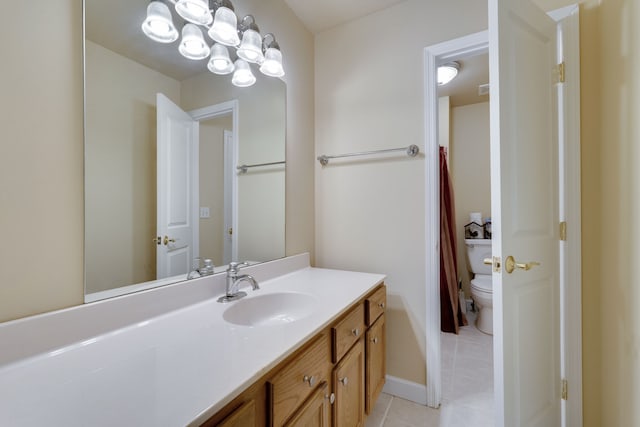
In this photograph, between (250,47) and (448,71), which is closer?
(250,47)

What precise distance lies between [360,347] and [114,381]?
95 centimetres

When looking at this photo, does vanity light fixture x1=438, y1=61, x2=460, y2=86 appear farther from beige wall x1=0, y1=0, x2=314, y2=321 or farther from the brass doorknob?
beige wall x1=0, y1=0, x2=314, y2=321

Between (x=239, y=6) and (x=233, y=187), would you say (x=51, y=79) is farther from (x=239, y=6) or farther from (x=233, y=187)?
(x=239, y=6)

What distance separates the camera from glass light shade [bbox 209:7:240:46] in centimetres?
115

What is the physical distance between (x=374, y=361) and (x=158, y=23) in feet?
5.94

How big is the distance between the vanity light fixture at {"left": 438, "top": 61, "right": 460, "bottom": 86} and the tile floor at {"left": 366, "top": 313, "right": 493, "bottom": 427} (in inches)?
94.7

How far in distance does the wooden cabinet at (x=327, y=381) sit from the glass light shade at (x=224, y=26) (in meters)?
1.33

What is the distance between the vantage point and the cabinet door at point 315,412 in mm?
781

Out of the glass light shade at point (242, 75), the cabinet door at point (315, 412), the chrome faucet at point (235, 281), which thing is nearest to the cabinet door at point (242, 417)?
the cabinet door at point (315, 412)

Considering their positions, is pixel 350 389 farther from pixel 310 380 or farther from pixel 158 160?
pixel 158 160

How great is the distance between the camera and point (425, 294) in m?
1.60

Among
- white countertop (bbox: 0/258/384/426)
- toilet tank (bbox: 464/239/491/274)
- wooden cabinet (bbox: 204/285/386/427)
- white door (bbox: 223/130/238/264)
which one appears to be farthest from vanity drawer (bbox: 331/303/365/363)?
toilet tank (bbox: 464/239/491/274)

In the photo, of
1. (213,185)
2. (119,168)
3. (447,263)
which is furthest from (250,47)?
(447,263)

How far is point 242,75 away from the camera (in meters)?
1.38
